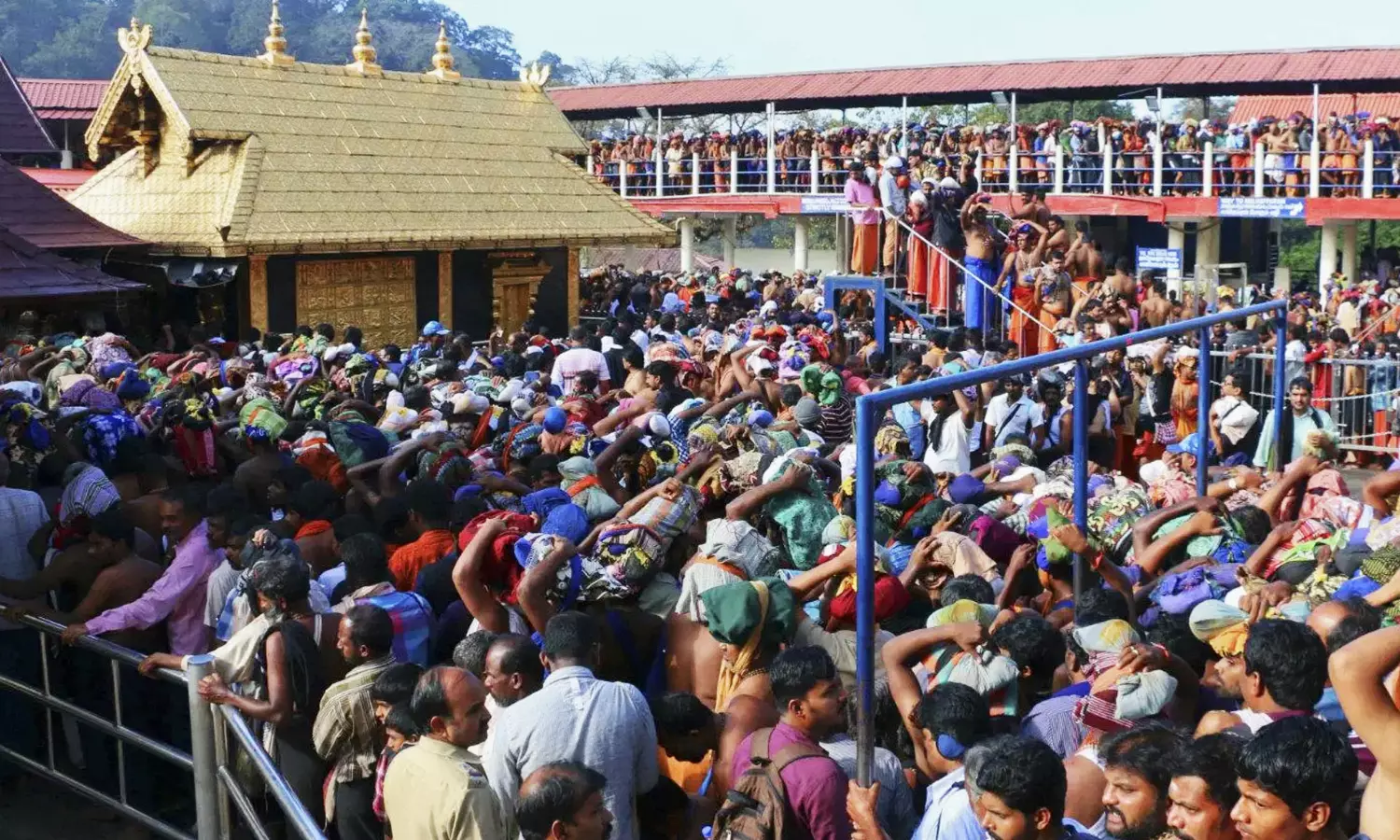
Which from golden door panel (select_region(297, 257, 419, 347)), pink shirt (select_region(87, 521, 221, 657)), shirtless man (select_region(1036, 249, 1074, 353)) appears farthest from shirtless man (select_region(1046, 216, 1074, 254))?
pink shirt (select_region(87, 521, 221, 657))

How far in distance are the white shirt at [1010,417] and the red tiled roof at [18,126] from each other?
1176 centimetres

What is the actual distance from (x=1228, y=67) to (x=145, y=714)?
81.5ft

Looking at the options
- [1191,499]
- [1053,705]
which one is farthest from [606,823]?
[1191,499]

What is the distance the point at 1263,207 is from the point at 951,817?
21.8 metres

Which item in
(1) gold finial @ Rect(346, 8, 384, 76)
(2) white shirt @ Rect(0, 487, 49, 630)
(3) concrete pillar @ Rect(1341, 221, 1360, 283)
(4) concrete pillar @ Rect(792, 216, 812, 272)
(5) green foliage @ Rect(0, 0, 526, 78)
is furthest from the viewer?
(5) green foliage @ Rect(0, 0, 526, 78)

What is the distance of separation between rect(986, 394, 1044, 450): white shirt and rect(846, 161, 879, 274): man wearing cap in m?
5.63

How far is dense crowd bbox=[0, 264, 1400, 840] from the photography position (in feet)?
12.8

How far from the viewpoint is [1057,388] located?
9.61 metres

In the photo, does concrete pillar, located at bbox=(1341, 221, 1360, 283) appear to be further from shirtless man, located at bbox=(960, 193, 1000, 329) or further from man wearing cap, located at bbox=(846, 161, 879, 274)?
shirtless man, located at bbox=(960, 193, 1000, 329)

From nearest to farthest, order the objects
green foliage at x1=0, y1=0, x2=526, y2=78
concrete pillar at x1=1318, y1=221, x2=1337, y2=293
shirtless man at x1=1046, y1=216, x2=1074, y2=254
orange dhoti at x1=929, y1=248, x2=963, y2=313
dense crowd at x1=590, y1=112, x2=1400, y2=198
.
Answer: shirtless man at x1=1046, y1=216, x2=1074, y2=254
orange dhoti at x1=929, y1=248, x2=963, y2=313
dense crowd at x1=590, y1=112, x2=1400, y2=198
concrete pillar at x1=1318, y1=221, x2=1337, y2=293
green foliage at x1=0, y1=0, x2=526, y2=78

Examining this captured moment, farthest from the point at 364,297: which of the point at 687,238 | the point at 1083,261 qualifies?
the point at 687,238

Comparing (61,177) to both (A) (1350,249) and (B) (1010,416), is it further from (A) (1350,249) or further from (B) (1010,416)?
(A) (1350,249)

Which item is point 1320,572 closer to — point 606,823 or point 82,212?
point 606,823

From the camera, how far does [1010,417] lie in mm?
9406
